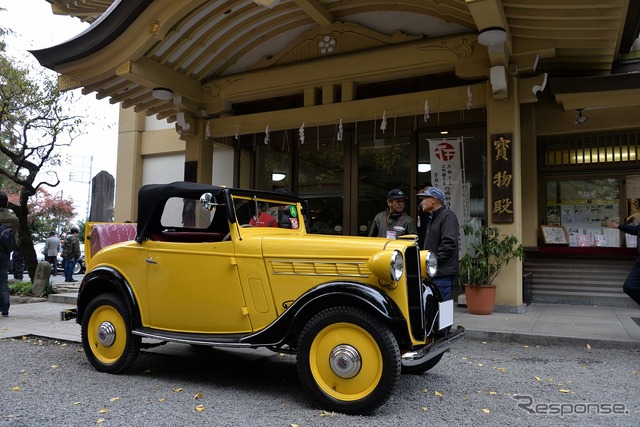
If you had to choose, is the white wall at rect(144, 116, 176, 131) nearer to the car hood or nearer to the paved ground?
the paved ground

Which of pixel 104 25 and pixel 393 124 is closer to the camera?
pixel 104 25

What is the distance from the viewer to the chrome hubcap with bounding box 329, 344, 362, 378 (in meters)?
3.41

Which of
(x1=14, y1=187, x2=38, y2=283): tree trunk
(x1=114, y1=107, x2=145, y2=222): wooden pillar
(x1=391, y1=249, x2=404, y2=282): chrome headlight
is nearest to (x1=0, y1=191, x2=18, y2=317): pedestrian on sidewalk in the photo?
(x1=14, y1=187, x2=38, y2=283): tree trunk

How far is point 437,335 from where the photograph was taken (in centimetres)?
392

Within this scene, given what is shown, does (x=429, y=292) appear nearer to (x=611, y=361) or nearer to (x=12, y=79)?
(x=611, y=361)

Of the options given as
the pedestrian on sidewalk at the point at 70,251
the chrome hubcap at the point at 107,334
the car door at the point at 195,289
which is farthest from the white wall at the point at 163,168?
the car door at the point at 195,289

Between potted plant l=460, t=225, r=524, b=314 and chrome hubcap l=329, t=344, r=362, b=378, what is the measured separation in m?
4.38

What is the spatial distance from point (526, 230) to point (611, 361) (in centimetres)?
448

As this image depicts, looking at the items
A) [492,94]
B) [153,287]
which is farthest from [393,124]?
[153,287]

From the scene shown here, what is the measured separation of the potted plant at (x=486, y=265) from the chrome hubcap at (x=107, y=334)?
5051mm

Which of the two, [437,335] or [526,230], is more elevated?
[526,230]

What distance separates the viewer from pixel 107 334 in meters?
4.55

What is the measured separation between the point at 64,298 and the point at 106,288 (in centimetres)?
582

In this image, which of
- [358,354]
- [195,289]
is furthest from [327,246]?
[195,289]
